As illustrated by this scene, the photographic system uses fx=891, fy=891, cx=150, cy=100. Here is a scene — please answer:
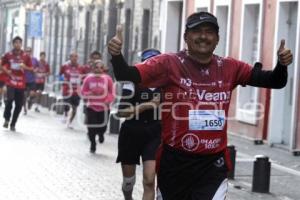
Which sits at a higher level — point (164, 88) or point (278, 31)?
point (278, 31)

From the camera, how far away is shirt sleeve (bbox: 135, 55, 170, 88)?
6078 millimetres

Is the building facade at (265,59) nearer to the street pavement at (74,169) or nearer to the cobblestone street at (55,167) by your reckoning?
the street pavement at (74,169)

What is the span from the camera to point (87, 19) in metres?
42.1

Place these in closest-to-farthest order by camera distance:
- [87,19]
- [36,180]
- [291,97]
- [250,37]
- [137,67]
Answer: [137,67], [36,180], [291,97], [250,37], [87,19]

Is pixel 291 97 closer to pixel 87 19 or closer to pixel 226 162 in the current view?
pixel 226 162

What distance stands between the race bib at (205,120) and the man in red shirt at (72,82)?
56.0 feet

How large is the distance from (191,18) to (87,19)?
119ft

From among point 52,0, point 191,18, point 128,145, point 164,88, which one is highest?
point 52,0

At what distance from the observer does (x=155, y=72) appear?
20.1 ft

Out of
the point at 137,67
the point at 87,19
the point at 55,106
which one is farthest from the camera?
the point at 87,19

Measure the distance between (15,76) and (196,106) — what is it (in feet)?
45.1

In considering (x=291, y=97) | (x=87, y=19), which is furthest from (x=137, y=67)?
(x=87, y=19)

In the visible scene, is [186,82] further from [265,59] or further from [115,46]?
[265,59]

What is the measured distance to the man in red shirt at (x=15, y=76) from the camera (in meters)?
19.5
